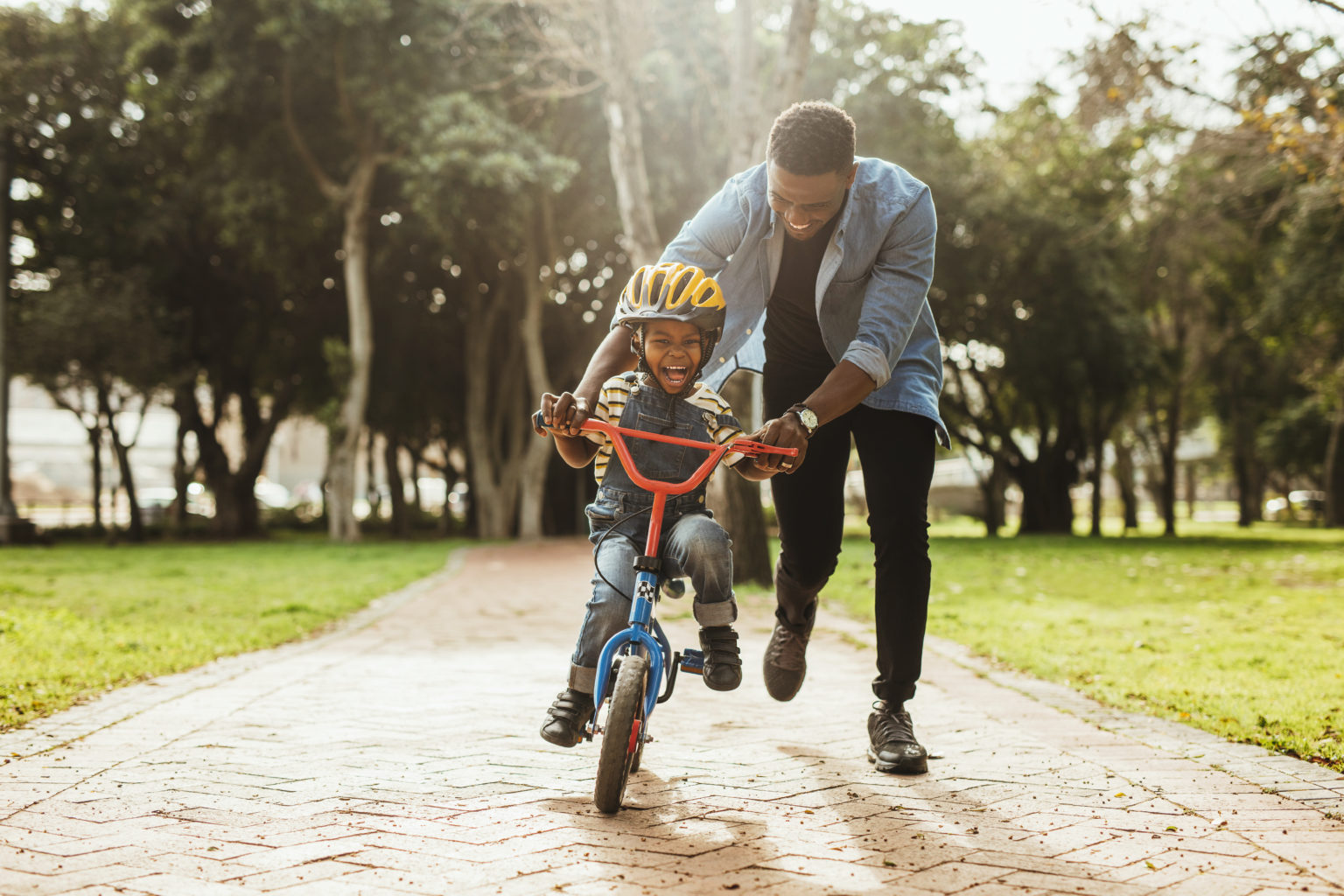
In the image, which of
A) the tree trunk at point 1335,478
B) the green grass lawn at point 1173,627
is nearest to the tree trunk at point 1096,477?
the green grass lawn at point 1173,627

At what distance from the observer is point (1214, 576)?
13.1 meters

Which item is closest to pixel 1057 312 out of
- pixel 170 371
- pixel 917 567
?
pixel 170 371

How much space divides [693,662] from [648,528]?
0.45 meters

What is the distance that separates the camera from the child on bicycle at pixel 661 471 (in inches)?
129

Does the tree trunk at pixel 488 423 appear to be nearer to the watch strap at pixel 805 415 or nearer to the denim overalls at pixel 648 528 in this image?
the denim overalls at pixel 648 528

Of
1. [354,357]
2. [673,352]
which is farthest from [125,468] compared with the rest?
[673,352]

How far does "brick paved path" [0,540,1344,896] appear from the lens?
2.52m

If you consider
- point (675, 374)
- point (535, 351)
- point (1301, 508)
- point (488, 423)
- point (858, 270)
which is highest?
point (535, 351)

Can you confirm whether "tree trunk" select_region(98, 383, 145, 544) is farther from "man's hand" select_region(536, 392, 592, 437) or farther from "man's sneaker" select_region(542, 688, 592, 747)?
"man's hand" select_region(536, 392, 592, 437)

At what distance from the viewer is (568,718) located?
3.22 m

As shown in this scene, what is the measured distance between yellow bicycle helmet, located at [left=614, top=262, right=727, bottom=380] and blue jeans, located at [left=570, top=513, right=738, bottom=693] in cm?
63

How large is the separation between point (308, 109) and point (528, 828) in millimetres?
19526

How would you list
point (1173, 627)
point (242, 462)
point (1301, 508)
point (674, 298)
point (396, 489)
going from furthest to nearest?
1. point (1301, 508)
2. point (396, 489)
3. point (242, 462)
4. point (1173, 627)
5. point (674, 298)

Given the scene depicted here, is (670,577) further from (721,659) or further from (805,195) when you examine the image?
(805,195)
